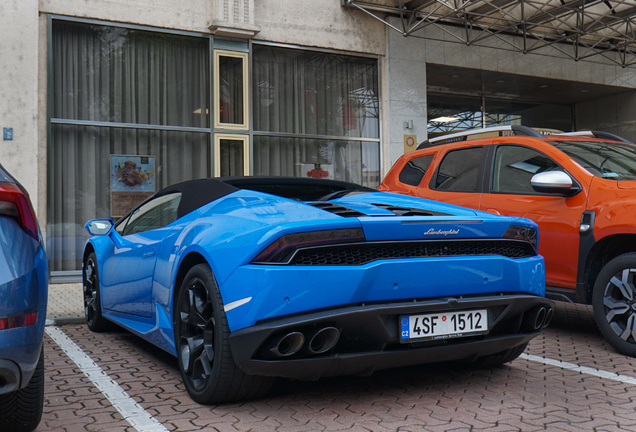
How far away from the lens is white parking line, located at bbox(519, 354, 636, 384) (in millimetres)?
3924

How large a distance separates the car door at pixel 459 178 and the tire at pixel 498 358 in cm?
189

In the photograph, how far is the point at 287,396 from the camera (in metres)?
3.55

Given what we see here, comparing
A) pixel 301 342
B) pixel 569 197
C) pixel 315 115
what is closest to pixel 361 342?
pixel 301 342

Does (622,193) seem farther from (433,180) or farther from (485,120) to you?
(485,120)

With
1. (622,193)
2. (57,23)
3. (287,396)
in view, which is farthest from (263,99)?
(287,396)

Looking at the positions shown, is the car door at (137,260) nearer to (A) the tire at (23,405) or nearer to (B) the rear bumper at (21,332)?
(A) the tire at (23,405)

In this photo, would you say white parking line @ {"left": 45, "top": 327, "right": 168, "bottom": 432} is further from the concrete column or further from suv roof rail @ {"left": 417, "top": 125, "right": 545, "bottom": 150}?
the concrete column

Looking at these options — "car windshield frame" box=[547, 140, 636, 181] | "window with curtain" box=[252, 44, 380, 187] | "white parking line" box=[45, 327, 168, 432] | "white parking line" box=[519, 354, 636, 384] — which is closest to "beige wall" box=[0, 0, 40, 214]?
"window with curtain" box=[252, 44, 380, 187]

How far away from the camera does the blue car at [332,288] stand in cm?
294

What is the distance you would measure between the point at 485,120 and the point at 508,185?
11275 mm

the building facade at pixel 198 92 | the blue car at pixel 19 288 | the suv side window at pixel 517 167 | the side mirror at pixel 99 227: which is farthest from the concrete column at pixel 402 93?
the blue car at pixel 19 288

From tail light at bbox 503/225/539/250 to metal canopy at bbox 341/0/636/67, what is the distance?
8.49 meters

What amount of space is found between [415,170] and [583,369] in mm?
2985

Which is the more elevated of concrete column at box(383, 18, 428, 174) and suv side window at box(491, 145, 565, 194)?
concrete column at box(383, 18, 428, 174)
